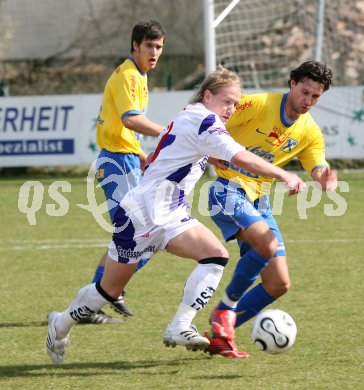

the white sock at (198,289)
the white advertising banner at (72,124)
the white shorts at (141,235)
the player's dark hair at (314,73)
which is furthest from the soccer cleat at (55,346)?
the white advertising banner at (72,124)

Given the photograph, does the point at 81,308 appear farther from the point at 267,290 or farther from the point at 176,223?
the point at 267,290

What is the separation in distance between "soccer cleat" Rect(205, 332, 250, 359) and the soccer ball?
0.60 ft

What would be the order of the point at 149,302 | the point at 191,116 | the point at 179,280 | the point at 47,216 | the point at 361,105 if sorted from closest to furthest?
the point at 191,116
the point at 149,302
the point at 179,280
the point at 47,216
the point at 361,105

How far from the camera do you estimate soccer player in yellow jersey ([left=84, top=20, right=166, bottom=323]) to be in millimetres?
6672

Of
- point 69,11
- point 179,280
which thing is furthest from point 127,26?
point 179,280

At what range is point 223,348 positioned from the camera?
5.22 m

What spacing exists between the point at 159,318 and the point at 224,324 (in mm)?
1067

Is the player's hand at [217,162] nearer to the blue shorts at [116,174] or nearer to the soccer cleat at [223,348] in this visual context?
the soccer cleat at [223,348]

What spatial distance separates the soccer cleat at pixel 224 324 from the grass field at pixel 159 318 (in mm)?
144

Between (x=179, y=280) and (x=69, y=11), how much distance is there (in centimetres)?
1525

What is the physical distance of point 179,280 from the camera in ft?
24.8

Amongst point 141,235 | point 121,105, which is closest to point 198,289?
point 141,235

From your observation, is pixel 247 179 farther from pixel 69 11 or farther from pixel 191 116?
pixel 69 11

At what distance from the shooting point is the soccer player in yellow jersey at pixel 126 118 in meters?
6.67
